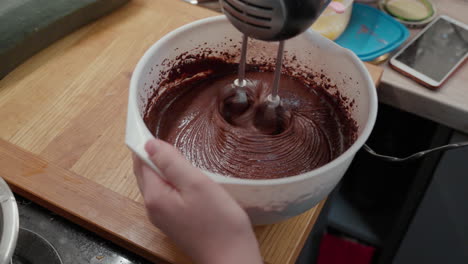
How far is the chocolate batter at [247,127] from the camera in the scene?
0.70m

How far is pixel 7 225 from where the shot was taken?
540 millimetres

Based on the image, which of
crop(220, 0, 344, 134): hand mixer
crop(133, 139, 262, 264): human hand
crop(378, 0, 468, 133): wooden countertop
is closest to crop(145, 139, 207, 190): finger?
crop(133, 139, 262, 264): human hand

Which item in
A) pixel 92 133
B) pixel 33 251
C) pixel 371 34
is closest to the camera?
pixel 33 251

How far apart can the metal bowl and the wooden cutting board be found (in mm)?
116

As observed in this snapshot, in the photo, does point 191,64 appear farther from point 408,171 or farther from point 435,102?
point 408,171

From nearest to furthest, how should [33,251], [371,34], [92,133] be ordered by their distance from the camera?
[33,251] < [92,133] < [371,34]

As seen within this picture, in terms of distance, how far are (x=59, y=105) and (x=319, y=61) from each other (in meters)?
0.52

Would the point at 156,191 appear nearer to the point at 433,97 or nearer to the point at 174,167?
the point at 174,167

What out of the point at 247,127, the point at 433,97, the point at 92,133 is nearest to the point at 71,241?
the point at 92,133

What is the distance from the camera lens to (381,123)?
1.22m

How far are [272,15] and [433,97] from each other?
59cm

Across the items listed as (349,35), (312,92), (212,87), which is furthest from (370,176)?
(212,87)

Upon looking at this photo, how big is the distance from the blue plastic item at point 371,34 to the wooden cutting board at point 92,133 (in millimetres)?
135

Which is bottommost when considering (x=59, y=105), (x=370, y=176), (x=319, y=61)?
(x=370, y=176)
